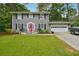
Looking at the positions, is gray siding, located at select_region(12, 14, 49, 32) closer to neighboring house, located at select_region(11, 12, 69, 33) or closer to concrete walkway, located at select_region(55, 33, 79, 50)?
neighboring house, located at select_region(11, 12, 69, 33)

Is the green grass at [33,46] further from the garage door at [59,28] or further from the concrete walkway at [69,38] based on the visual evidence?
the garage door at [59,28]

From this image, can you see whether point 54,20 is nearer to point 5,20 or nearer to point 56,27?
point 56,27

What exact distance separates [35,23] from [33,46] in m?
2.66

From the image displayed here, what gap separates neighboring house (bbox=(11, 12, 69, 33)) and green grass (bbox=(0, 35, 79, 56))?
0.77 metres

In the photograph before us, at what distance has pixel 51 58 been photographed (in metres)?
11.1

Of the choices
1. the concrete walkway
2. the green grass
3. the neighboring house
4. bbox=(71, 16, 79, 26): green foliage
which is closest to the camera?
the green grass

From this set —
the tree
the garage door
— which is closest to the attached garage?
the garage door

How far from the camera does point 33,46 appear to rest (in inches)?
532

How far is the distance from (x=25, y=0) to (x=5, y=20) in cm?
228

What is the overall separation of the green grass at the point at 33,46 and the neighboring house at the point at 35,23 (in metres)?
0.77

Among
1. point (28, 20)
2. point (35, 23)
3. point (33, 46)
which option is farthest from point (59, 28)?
point (33, 46)

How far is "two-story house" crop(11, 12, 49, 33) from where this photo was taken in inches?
603

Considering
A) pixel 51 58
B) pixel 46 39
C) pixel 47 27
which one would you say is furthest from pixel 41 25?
pixel 51 58

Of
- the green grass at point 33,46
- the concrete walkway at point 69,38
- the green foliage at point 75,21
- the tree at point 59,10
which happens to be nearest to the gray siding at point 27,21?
the tree at point 59,10
